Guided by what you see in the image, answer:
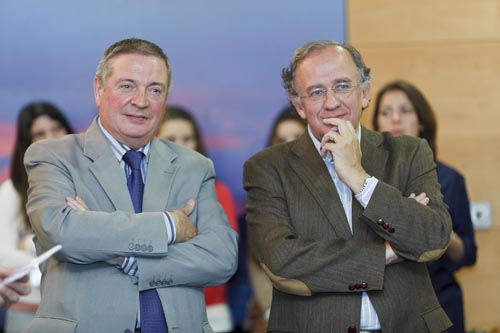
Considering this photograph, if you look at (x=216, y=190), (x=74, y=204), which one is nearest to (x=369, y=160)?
(x=74, y=204)

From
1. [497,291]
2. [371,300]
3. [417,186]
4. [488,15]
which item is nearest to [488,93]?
[488,15]

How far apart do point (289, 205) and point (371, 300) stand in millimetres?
480

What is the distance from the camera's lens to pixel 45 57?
4.96 metres

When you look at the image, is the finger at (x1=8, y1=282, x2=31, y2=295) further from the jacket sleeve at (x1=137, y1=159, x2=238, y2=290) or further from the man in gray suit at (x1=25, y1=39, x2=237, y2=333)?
the jacket sleeve at (x1=137, y1=159, x2=238, y2=290)

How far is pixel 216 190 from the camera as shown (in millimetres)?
4875

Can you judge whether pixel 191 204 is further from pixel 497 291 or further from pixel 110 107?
pixel 497 291

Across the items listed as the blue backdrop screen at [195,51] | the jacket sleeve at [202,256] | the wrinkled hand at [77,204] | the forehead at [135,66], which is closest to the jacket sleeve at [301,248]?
the jacket sleeve at [202,256]

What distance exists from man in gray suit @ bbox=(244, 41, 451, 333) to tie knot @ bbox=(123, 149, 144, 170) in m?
0.45

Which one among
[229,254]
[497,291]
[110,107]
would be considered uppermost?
[110,107]

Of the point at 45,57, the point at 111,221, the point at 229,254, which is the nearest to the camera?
the point at 111,221

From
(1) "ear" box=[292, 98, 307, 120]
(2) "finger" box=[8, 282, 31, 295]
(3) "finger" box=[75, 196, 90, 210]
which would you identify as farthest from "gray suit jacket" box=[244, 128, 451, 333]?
(2) "finger" box=[8, 282, 31, 295]

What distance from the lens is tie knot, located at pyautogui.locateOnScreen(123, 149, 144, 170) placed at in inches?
126

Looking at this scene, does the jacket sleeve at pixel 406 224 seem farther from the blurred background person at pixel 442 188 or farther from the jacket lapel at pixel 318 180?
the blurred background person at pixel 442 188

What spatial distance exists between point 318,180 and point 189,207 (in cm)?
51
